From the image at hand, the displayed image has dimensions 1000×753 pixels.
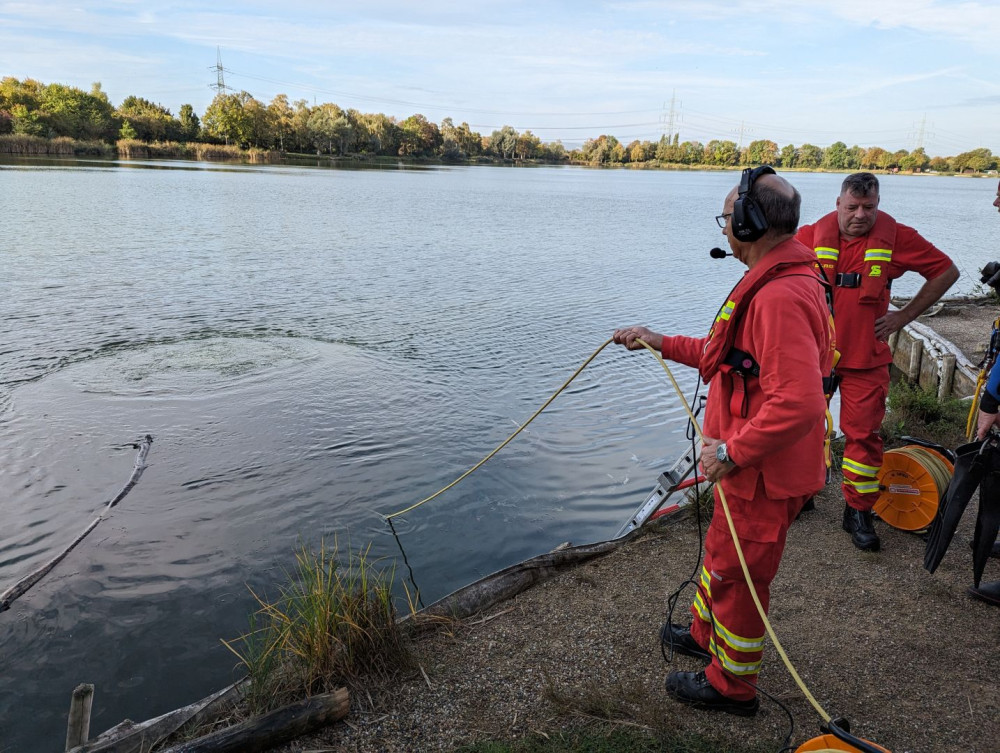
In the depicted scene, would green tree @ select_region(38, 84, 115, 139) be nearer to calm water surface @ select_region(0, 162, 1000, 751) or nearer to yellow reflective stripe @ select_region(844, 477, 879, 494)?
calm water surface @ select_region(0, 162, 1000, 751)

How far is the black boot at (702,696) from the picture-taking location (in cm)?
335

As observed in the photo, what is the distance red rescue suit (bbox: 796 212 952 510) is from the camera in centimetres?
485

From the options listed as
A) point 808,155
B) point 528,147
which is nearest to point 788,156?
point 808,155

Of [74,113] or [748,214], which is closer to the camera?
[748,214]

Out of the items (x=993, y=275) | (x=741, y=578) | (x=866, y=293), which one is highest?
(x=993, y=275)

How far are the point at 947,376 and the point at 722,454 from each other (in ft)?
25.5

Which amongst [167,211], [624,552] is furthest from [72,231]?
[624,552]

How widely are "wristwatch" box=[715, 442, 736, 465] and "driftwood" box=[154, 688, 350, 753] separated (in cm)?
224

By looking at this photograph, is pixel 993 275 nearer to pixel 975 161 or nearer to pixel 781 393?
pixel 781 393

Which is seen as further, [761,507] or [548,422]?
[548,422]

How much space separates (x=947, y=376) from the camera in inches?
348

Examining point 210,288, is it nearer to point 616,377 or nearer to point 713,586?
point 616,377

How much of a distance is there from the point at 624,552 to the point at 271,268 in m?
16.5

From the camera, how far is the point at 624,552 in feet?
17.3
